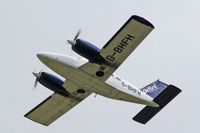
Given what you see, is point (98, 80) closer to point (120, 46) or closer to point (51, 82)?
point (120, 46)

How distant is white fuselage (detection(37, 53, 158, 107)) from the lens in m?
42.0

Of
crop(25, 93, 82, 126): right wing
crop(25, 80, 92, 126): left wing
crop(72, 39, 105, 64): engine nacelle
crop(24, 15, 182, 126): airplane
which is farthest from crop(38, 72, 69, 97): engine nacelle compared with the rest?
crop(72, 39, 105, 64): engine nacelle

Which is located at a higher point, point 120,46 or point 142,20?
point 142,20

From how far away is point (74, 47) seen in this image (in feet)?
135

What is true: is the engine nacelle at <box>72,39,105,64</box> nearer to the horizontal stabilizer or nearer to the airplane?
the airplane

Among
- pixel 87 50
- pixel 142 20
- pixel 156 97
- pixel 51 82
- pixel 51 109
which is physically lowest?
pixel 51 109

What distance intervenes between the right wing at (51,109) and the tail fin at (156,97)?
5.21m

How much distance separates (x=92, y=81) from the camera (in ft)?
140

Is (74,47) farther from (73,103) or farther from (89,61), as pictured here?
(73,103)

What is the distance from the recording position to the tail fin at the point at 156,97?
4378 centimetres

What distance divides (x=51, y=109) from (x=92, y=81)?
6291 millimetres

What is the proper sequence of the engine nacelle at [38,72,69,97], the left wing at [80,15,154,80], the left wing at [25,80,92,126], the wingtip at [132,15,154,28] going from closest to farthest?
1. the wingtip at [132,15,154,28]
2. the left wing at [80,15,154,80]
3. the engine nacelle at [38,72,69,97]
4. the left wing at [25,80,92,126]

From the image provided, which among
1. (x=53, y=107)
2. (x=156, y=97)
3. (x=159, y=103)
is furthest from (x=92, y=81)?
(x=53, y=107)

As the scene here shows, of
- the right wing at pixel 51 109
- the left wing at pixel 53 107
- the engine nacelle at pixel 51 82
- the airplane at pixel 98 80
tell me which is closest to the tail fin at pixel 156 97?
the airplane at pixel 98 80
